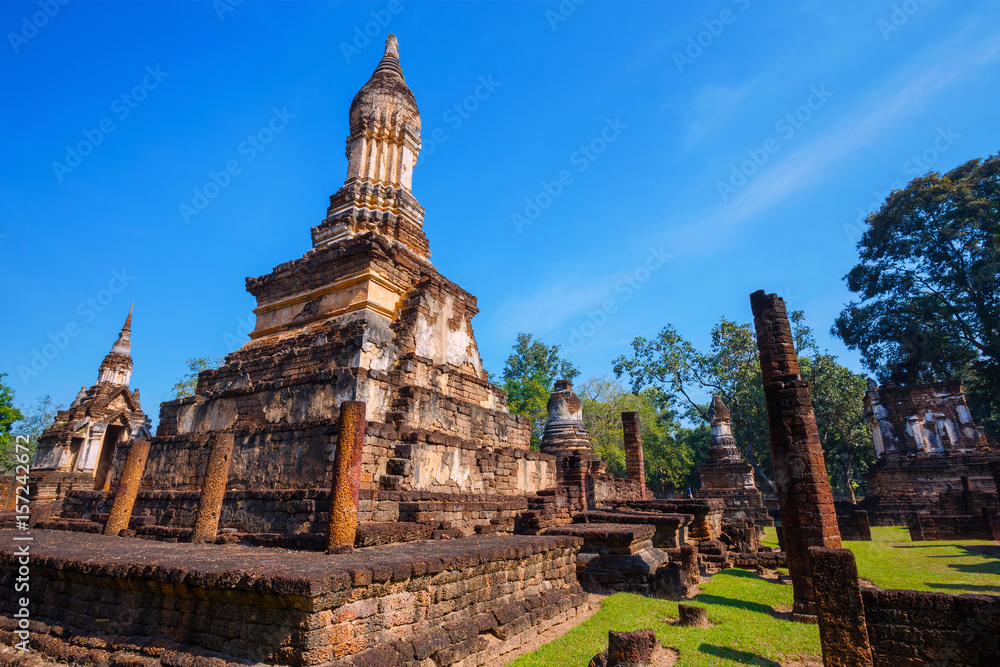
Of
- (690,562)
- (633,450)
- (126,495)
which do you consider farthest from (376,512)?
(633,450)

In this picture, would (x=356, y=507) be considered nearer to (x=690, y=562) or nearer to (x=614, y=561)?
(x=614, y=561)

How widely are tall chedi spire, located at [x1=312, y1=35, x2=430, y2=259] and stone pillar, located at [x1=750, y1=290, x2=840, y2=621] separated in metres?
7.88

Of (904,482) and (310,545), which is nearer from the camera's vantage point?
(310,545)

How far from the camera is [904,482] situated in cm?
2114

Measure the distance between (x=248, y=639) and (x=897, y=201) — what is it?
113 feet

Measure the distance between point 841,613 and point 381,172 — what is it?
12.1 metres

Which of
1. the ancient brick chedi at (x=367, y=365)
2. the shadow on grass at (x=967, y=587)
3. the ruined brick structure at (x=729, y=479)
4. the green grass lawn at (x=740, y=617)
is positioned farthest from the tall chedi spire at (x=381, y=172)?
the ruined brick structure at (x=729, y=479)

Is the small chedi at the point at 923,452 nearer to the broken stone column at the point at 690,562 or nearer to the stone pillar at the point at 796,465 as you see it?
the stone pillar at the point at 796,465

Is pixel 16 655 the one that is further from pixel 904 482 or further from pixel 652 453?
pixel 652 453

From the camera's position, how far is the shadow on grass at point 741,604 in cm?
669

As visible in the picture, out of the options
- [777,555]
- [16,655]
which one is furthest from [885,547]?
[16,655]

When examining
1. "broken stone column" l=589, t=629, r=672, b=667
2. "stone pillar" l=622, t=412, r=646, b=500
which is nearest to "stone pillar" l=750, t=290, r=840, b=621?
"broken stone column" l=589, t=629, r=672, b=667

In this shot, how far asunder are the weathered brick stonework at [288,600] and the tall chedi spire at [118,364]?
23144 mm

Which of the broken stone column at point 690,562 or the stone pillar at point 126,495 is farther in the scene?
the broken stone column at point 690,562
